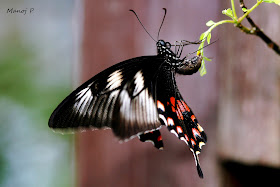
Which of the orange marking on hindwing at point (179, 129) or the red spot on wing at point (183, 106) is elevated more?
the red spot on wing at point (183, 106)

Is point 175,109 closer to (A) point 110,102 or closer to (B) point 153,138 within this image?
(B) point 153,138

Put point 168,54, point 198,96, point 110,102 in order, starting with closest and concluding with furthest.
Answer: point 110,102 → point 168,54 → point 198,96

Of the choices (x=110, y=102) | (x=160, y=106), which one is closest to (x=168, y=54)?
(x=160, y=106)

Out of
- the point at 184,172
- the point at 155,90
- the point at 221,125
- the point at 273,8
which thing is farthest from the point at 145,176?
the point at 273,8

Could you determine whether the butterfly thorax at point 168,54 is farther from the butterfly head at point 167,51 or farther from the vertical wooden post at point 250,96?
the vertical wooden post at point 250,96

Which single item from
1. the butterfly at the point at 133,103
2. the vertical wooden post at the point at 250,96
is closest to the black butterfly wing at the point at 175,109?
the butterfly at the point at 133,103
